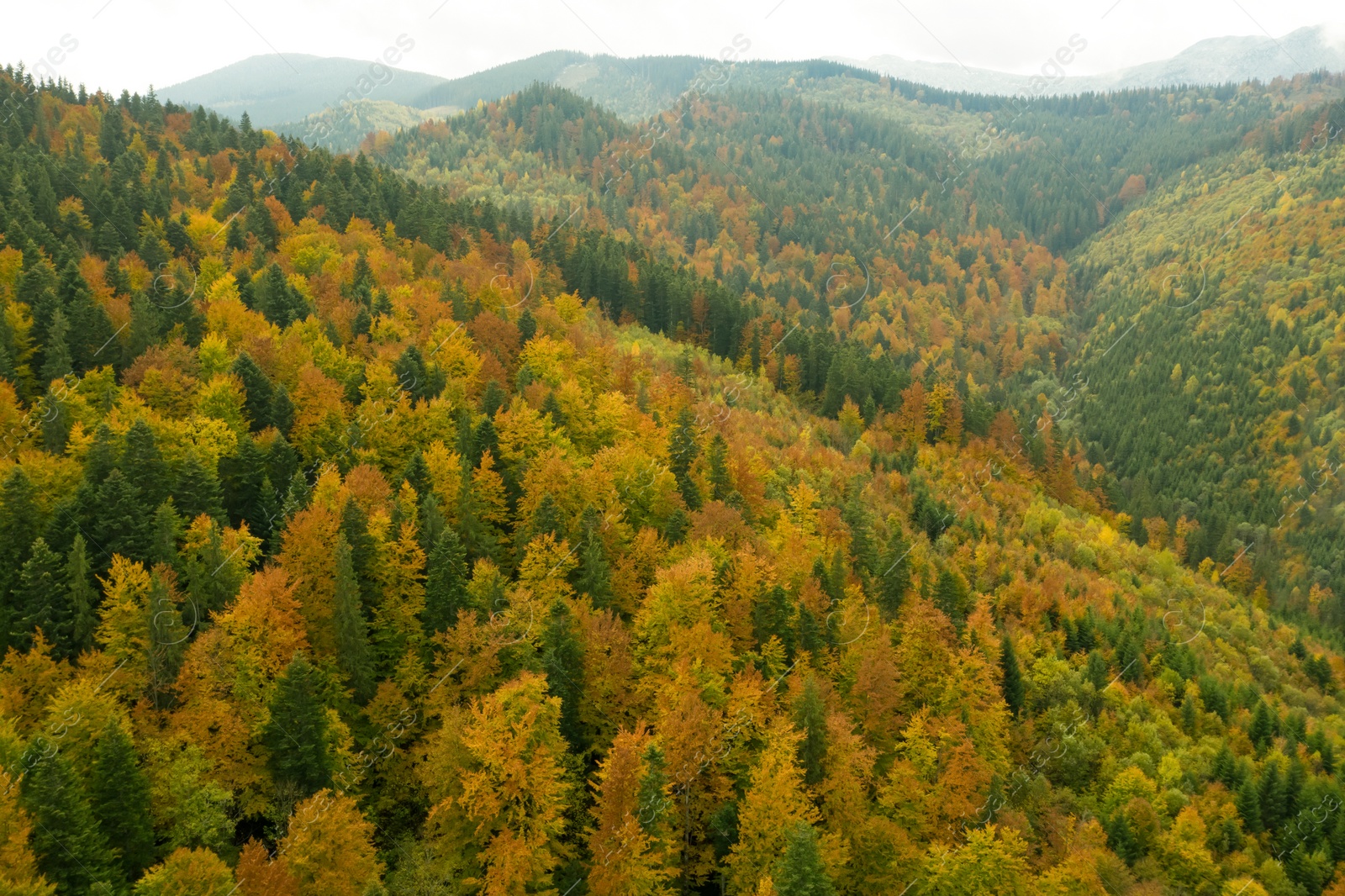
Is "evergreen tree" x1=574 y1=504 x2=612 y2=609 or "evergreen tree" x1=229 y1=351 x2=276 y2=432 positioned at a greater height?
"evergreen tree" x1=229 y1=351 x2=276 y2=432

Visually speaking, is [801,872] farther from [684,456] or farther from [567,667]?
[684,456]

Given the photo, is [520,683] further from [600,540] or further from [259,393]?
[259,393]

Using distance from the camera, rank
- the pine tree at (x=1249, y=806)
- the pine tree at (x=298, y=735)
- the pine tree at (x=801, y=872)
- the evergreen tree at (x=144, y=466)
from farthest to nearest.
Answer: the pine tree at (x=1249, y=806) < the evergreen tree at (x=144, y=466) < the pine tree at (x=298, y=735) < the pine tree at (x=801, y=872)

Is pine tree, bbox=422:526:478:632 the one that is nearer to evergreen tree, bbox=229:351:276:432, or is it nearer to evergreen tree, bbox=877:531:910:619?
evergreen tree, bbox=229:351:276:432

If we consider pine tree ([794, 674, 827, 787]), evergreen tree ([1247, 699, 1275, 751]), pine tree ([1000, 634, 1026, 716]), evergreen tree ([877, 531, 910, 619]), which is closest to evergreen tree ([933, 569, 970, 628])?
evergreen tree ([877, 531, 910, 619])

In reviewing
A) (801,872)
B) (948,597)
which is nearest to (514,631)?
(801,872)

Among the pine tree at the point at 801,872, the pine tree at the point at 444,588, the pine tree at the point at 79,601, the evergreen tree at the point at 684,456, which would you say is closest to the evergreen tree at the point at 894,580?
the evergreen tree at the point at 684,456

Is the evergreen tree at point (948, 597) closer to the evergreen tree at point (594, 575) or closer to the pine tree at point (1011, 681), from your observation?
→ the pine tree at point (1011, 681)
